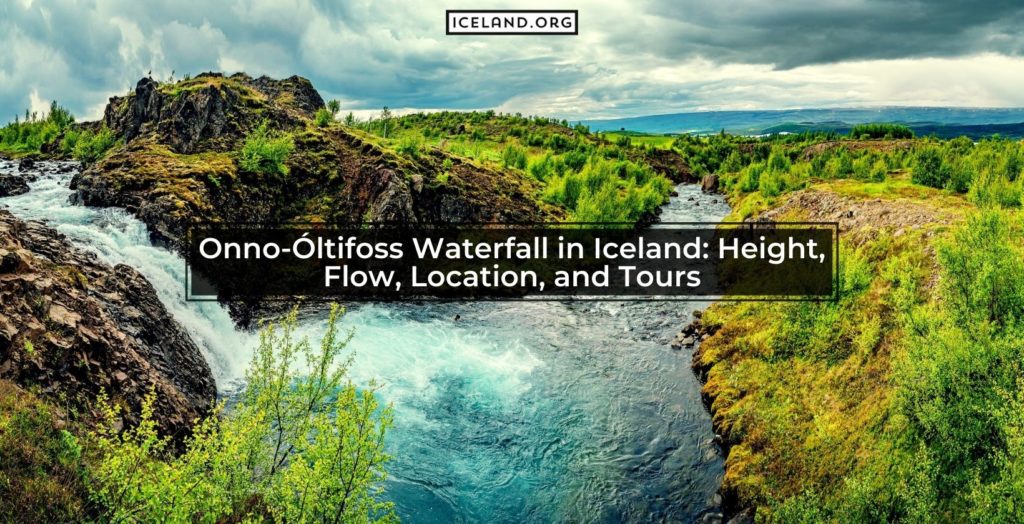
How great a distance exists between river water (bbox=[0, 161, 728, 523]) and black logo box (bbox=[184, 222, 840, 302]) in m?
2.26

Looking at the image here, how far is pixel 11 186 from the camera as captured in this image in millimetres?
48750

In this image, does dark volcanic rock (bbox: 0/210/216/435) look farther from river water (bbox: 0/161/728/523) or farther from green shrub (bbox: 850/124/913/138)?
green shrub (bbox: 850/124/913/138)

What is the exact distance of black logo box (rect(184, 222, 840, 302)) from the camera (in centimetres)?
4091

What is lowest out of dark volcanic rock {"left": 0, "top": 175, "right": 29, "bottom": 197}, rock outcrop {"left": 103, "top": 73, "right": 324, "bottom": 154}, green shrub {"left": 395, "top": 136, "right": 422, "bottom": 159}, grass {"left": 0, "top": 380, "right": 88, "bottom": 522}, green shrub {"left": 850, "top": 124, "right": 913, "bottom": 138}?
grass {"left": 0, "top": 380, "right": 88, "bottom": 522}

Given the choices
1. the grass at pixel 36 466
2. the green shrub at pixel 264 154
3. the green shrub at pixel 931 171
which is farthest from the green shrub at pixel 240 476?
the green shrub at pixel 931 171

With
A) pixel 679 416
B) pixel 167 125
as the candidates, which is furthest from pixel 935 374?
pixel 167 125

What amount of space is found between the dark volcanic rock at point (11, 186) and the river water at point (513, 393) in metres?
0.98

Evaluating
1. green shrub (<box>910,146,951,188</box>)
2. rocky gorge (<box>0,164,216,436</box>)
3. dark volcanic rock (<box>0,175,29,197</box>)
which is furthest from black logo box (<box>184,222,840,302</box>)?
green shrub (<box>910,146,951,188</box>)

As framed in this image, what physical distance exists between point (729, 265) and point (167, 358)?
53283 mm

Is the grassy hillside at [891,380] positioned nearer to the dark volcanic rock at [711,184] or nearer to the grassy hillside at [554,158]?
the grassy hillside at [554,158]

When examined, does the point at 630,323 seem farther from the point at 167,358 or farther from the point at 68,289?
the point at 68,289

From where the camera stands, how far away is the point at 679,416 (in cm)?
3478

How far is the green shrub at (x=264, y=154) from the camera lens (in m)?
58.6

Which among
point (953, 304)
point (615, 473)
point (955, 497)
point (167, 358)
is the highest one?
point (953, 304)
